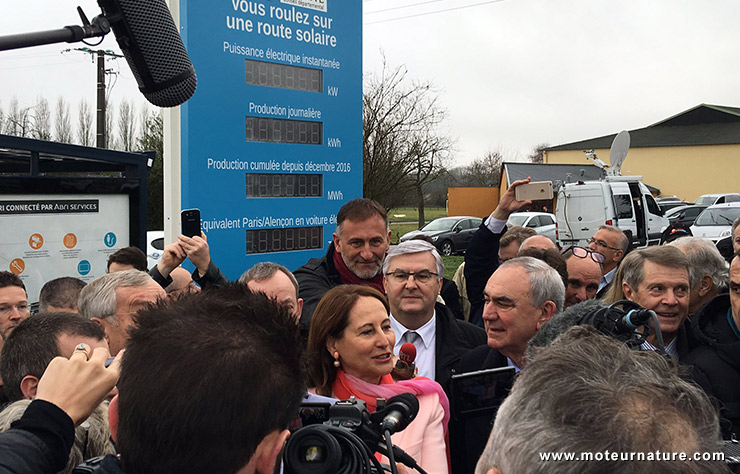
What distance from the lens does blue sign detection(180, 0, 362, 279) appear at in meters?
6.86

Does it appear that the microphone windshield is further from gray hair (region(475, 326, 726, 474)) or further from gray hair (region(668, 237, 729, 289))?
gray hair (region(668, 237, 729, 289))

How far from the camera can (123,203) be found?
7438 mm

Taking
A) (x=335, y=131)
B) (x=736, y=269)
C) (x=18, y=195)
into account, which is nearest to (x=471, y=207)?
(x=335, y=131)

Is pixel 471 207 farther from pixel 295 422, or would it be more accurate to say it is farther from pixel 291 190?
pixel 295 422

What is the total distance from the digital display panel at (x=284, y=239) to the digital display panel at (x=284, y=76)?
1682mm

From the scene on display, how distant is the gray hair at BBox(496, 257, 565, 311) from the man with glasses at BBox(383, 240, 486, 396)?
1.67 feet

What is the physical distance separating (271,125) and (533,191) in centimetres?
408

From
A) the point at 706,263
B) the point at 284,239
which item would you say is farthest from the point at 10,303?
the point at 706,263

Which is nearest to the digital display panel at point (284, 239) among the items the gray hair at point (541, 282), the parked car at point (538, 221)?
the gray hair at point (541, 282)

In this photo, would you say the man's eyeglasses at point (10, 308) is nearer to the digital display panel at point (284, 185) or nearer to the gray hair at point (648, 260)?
the digital display panel at point (284, 185)

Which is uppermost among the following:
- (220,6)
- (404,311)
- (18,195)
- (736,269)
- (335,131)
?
(220,6)

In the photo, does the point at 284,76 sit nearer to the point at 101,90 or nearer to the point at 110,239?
the point at 110,239

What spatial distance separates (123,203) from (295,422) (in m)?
6.33

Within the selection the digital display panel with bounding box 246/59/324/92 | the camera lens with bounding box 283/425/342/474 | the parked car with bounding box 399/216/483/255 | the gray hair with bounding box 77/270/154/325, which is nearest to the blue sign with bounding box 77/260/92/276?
the digital display panel with bounding box 246/59/324/92
